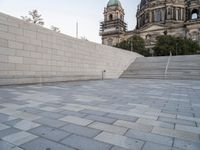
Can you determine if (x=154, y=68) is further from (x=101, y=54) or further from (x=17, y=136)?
(x=17, y=136)

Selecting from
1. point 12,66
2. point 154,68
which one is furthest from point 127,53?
point 12,66

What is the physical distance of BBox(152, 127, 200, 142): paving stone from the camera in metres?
2.20

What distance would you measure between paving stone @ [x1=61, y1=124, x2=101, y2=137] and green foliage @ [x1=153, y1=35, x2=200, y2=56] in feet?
123

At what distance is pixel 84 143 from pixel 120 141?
423 mm

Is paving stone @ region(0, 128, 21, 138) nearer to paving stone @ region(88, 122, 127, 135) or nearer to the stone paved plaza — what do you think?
the stone paved plaza

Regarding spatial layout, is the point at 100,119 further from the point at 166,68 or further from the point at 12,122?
the point at 166,68

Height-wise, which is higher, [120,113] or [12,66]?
[12,66]

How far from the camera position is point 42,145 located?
6.25 ft

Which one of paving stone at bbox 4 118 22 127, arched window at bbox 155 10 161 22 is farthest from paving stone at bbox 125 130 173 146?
arched window at bbox 155 10 161 22

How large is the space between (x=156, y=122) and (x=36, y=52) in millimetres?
6425

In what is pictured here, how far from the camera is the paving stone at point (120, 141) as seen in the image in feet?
6.33

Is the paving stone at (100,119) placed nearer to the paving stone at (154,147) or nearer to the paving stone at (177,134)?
the paving stone at (177,134)

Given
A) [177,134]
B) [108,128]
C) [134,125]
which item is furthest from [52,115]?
[177,134]

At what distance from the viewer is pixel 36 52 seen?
7.71m
